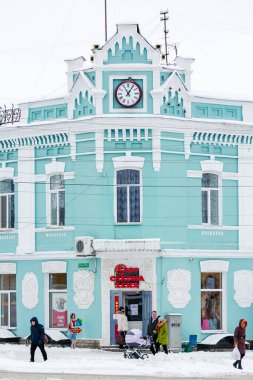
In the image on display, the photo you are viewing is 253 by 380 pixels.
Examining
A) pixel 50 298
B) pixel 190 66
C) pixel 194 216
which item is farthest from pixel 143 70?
pixel 50 298

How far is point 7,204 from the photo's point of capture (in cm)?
4441

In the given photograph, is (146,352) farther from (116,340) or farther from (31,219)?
(31,219)

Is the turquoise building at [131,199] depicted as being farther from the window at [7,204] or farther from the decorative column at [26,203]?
the window at [7,204]

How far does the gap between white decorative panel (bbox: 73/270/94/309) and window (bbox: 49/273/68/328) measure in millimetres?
928

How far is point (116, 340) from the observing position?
135 ft

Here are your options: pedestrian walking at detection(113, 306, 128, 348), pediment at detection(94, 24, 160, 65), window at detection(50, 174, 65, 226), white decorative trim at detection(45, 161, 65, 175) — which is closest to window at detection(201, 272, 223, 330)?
pedestrian walking at detection(113, 306, 128, 348)

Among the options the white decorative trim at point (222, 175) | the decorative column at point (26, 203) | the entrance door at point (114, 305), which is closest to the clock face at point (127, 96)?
the white decorative trim at point (222, 175)

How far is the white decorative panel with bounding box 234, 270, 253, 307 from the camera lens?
42.9 m

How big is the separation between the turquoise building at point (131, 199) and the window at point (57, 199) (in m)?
0.04

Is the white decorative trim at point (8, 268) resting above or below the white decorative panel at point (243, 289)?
above

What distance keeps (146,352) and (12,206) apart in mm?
8015

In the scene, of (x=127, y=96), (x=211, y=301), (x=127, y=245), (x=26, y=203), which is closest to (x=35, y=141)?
(x=26, y=203)

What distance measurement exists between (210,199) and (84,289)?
17.9 feet

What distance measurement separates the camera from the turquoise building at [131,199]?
41375mm
